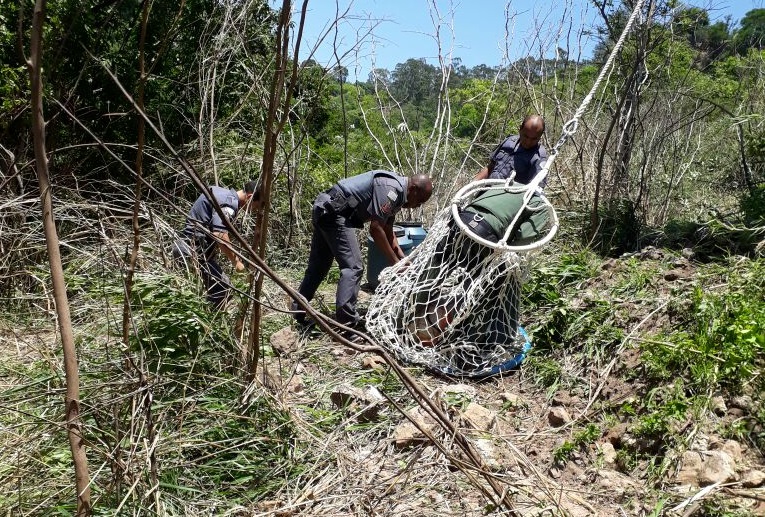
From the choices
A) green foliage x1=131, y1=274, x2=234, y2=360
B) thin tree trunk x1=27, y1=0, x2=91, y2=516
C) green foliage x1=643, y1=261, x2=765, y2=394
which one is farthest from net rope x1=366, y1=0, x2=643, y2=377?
thin tree trunk x1=27, y1=0, x2=91, y2=516

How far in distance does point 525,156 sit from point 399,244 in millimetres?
1190

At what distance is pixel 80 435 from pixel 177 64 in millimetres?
5485

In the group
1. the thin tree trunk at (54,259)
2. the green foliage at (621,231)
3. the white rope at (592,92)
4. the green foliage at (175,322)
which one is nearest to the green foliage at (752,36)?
the green foliage at (621,231)

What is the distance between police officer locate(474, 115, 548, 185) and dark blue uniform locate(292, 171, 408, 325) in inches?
43.5

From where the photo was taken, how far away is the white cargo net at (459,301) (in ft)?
12.2

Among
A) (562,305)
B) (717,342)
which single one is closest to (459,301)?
(562,305)

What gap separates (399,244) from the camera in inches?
201

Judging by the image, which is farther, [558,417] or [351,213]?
[351,213]

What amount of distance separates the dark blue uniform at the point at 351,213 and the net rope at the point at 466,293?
1.20 feet

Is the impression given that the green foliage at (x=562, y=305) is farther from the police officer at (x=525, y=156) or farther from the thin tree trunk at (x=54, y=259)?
the thin tree trunk at (x=54, y=259)

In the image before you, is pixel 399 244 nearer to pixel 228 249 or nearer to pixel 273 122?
pixel 228 249

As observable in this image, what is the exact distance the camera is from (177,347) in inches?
104

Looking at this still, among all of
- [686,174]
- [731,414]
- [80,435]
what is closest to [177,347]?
[80,435]

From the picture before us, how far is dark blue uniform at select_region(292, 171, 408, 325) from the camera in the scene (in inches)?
169
